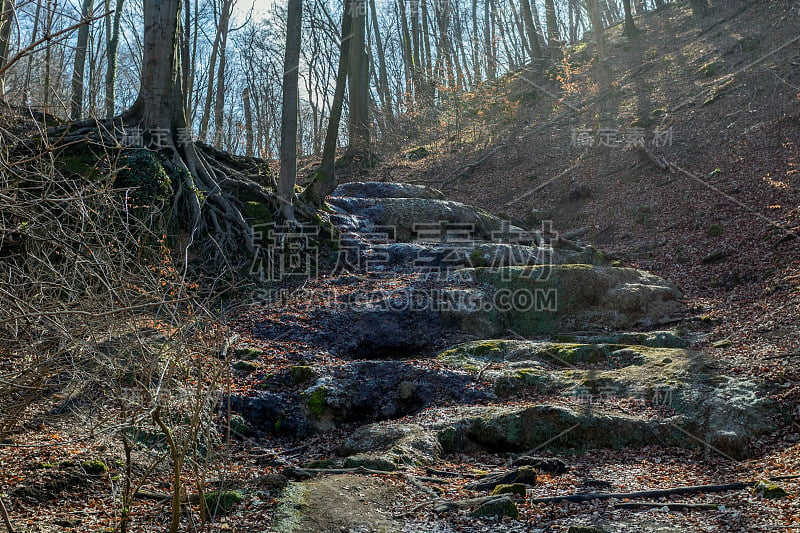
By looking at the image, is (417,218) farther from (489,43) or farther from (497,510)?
(489,43)

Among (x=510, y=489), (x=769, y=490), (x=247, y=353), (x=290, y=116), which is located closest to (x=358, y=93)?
(x=290, y=116)

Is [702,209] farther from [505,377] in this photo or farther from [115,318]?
[115,318]

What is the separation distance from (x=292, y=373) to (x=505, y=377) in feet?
9.38

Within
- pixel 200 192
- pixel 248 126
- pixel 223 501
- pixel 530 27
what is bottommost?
pixel 223 501

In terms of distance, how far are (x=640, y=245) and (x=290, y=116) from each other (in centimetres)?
822

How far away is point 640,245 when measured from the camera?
42.5 ft

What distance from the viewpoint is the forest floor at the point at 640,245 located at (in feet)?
15.3

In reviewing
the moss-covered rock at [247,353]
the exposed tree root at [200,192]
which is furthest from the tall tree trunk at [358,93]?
the moss-covered rock at [247,353]

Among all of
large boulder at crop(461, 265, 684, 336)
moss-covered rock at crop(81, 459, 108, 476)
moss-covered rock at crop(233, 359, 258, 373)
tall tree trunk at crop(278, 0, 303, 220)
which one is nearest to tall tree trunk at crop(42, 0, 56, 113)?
moss-covered rock at crop(81, 459, 108, 476)

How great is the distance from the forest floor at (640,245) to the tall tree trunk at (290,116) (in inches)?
106

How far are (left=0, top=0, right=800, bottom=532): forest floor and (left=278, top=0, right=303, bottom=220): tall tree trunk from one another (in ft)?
8.84

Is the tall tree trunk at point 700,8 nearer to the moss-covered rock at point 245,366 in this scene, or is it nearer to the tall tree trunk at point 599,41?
the tall tree trunk at point 599,41

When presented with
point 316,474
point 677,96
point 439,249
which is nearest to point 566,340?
point 439,249

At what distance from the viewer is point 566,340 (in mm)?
9156
